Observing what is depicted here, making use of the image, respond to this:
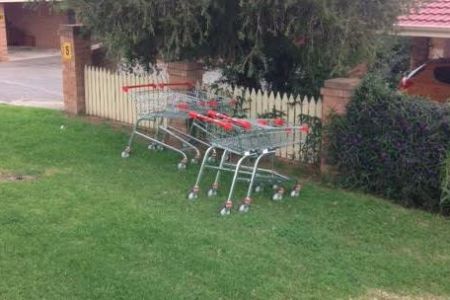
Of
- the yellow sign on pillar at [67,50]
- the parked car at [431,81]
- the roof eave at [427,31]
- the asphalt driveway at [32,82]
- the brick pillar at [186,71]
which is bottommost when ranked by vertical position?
the asphalt driveway at [32,82]

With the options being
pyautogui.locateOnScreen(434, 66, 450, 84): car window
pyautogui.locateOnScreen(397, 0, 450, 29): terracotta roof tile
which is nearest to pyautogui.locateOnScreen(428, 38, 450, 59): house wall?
pyautogui.locateOnScreen(397, 0, 450, 29): terracotta roof tile

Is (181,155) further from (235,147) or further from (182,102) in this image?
(235,147)

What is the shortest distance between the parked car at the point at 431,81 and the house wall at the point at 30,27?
2252 cm

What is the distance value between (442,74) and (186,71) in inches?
186

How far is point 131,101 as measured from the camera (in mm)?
10281

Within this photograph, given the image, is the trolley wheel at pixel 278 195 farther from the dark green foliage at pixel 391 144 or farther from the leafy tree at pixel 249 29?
the leafy tree at pixel 249 29

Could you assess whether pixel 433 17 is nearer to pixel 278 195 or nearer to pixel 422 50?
pixel 422 50

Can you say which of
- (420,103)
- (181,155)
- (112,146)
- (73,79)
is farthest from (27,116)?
(420,103)

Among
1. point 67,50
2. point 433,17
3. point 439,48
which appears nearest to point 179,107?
point 67,50

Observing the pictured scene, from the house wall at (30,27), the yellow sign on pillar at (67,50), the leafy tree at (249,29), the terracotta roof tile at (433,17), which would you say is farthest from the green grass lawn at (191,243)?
the house wall at (30,27)

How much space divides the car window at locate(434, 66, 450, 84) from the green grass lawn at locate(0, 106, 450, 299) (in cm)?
501

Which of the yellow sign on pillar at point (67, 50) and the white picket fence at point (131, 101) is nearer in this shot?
the white picket fence at point (131, 101)

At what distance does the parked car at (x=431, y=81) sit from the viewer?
11000 mm

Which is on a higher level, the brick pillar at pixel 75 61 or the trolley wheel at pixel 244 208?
the brick pillar at pixel 75 61
